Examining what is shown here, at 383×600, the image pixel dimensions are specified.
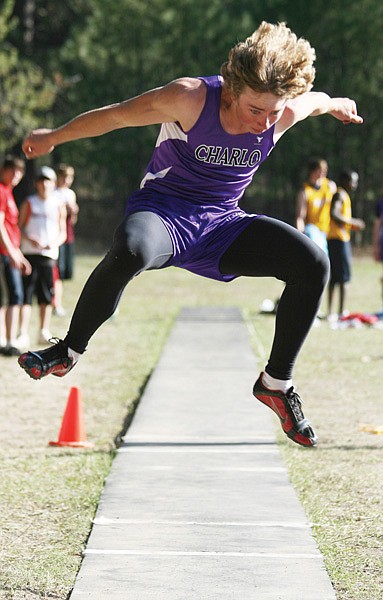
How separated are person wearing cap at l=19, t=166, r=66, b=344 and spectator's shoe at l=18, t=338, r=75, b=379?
277 inches

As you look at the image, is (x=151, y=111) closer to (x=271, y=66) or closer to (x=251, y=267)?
(x=271, y=66)

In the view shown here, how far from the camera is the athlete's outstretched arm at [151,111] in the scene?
14.8 ft

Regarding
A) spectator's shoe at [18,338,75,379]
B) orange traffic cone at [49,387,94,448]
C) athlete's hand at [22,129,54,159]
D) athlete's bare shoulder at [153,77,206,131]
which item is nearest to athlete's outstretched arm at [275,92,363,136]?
athlete's bare shoulder at [153,77,206,131]

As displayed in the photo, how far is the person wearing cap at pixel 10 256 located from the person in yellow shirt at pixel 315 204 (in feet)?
13.1

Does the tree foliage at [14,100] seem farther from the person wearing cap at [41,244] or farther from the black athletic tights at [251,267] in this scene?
the black athletic tights at [251,267]

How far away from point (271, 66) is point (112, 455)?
10.3 feet

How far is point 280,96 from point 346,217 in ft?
33.3

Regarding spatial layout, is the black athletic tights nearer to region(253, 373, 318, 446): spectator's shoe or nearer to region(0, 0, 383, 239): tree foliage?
region(253, 373, 318, 446): spectator's shoe

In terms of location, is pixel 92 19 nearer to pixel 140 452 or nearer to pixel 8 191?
pixel 8 191

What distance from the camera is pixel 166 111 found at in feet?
15.0

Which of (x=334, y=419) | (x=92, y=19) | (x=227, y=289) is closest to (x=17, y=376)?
(x=334, y=419)

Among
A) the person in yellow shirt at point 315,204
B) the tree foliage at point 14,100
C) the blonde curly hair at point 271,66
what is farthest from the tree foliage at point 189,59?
the blonde curly hair at point 271,66

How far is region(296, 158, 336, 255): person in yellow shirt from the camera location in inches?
548

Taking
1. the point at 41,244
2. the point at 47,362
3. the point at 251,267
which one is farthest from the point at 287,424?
the point at 41,244
